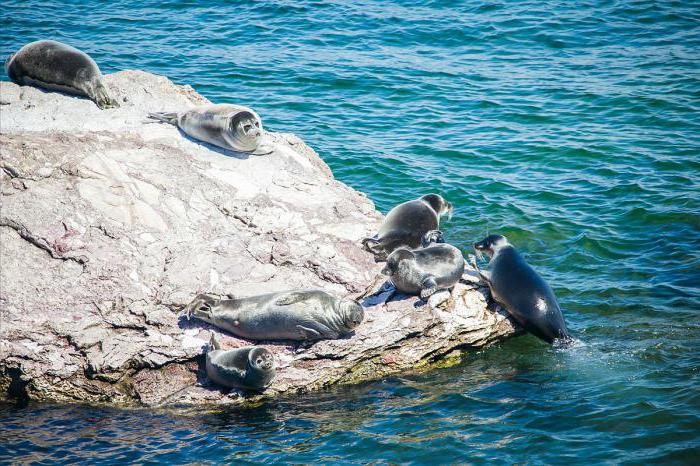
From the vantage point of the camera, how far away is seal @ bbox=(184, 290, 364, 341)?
289 inches

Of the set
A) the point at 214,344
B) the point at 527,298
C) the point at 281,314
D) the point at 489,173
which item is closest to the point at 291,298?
the point at 281,314

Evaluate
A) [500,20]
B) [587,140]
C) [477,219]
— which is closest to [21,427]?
[477,219]

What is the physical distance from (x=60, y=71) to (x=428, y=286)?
5546 millimetres

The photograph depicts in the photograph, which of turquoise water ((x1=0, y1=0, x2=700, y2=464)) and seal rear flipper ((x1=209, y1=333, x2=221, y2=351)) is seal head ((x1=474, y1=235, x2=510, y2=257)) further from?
seal rear flipper ((x1=209, y1=333, x2=221, y2=351))

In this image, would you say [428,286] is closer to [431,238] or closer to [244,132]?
[431,238]

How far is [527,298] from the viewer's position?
809 centimetres

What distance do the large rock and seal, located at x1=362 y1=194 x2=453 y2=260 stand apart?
0.73 ft

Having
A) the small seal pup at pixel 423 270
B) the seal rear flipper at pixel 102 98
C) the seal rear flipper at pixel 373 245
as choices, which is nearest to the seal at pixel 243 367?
the small seal pup at pixel 423 270

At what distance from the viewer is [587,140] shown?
13406 mm

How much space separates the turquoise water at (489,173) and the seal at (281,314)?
686 mm

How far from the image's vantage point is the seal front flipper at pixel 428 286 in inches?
305

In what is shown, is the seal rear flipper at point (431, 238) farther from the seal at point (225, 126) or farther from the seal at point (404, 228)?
the seal at point (225, 126)

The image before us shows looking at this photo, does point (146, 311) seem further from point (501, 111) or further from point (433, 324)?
point (501, 111)

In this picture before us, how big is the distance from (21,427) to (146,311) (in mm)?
1507
